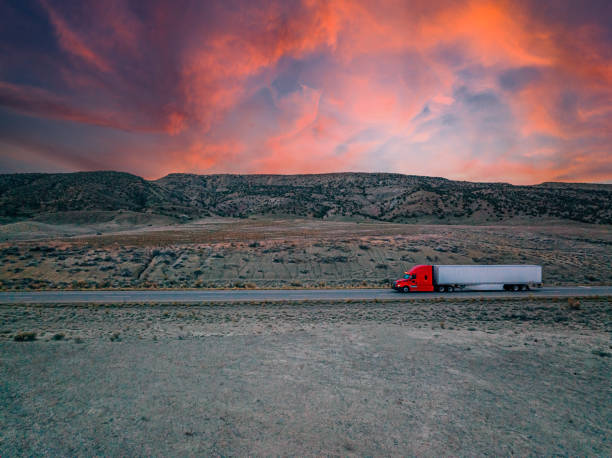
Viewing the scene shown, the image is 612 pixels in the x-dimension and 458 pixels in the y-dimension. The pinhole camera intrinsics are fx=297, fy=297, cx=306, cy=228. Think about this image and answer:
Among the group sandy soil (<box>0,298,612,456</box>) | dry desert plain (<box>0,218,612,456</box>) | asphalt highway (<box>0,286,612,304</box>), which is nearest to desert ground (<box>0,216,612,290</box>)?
asphalt highway (<box>0,286,612,304</box>)

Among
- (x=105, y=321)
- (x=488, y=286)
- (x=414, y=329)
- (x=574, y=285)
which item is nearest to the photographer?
(x=414, y=329)

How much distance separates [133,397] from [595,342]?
65.2ft

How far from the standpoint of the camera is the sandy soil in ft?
24.5

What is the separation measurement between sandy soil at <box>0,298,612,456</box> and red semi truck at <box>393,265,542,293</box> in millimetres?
7319

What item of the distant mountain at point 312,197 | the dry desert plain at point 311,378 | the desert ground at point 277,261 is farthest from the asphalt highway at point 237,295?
the distant mountain at point 312,197

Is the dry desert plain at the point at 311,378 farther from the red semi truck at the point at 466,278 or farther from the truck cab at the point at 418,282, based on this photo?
the red semi truck at the point at 466,278

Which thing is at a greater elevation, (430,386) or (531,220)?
(531,220)

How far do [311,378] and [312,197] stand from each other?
410 ft

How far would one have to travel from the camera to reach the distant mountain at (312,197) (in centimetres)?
9212

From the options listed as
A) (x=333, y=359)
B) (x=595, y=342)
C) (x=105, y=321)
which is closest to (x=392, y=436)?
(x=333, y=359)

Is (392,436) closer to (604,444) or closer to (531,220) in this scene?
(604,444)

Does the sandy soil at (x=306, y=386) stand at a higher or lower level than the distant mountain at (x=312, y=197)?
lower

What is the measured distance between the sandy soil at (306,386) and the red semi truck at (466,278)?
732cm

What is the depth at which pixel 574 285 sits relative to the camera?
96.0 ft
